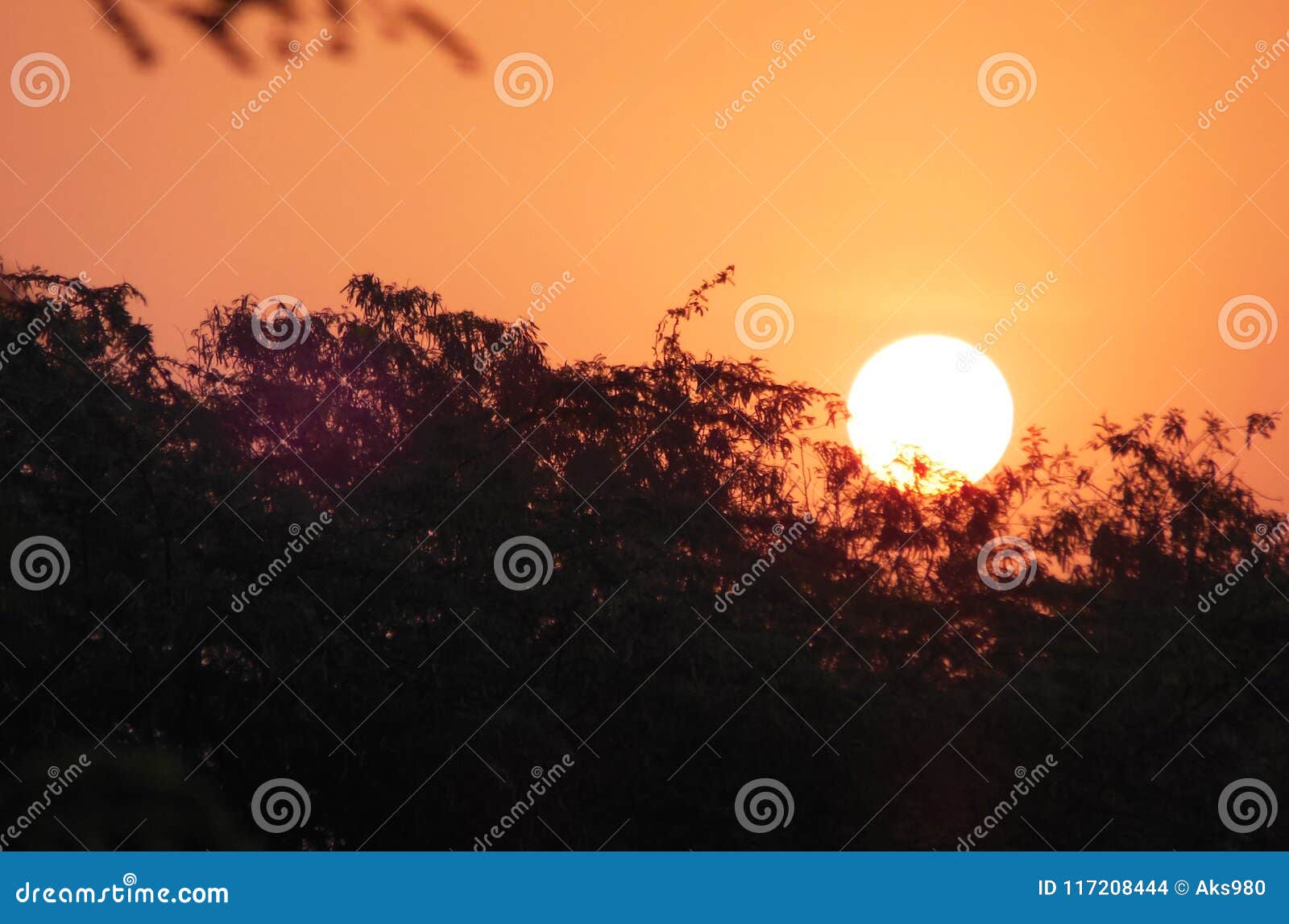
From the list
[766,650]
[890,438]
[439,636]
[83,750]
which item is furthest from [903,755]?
[83,750]

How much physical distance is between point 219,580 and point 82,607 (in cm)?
102

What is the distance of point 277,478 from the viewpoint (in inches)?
408

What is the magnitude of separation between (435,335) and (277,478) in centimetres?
286

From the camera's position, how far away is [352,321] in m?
12.6

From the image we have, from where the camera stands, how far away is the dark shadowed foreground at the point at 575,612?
9148 millimetres

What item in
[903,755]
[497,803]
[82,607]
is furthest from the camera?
[903,755]

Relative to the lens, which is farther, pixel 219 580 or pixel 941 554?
pixel 941 554

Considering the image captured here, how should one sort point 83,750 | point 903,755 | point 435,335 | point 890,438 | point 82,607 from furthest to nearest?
point 435,335 < point 890,438 < point 903,755 < point 82,607 < point 83,750

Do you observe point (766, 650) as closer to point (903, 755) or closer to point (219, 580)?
point (903, 755)

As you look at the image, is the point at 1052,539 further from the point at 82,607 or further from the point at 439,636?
the point at 82,607

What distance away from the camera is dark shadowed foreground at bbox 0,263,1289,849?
360 inches

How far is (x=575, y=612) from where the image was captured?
9633mm

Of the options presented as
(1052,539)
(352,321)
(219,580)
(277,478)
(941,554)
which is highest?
(1052,539)

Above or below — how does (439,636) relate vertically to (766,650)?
below
